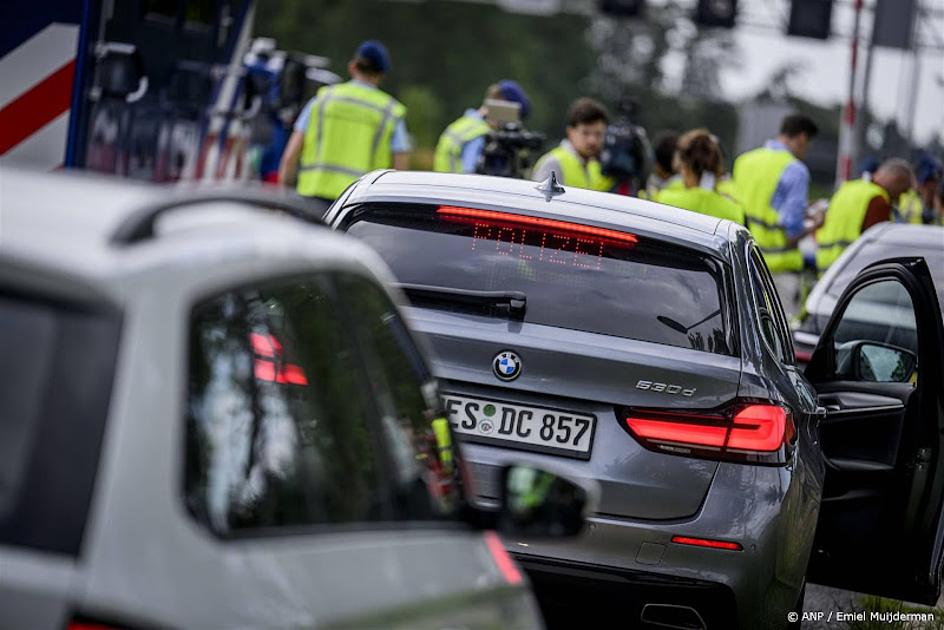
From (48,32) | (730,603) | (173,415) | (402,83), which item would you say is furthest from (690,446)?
(402,83)

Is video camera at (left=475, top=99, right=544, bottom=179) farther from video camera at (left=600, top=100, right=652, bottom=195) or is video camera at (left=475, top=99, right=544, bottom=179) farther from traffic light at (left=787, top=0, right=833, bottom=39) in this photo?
traffic light at (left=787, top=0, right=833, bottom=39)

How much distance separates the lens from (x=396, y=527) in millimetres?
3078

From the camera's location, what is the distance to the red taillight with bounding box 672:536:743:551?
5.72 metres

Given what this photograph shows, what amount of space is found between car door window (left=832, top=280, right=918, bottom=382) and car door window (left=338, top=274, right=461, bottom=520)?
12.8ft

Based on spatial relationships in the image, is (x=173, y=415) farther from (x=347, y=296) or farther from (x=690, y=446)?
(x=690, y=446)

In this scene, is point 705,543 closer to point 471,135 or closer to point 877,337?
point 877,337

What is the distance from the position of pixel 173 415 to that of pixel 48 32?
6.83 meters

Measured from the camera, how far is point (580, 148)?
1300 centimetres

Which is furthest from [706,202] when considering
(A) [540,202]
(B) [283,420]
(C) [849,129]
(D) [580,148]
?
(C) [849,129]

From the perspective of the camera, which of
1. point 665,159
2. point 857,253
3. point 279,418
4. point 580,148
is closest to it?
point 279,418

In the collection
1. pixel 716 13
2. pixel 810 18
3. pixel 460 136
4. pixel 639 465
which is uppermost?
pixel 810 18

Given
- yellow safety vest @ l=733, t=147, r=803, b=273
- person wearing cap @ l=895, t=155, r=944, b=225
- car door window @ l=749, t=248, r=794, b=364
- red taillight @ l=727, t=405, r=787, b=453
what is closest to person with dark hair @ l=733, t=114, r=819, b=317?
yellow safety vest @ l=733, t=147, r=803, b=273

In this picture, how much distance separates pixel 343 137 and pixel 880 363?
5.76 metres

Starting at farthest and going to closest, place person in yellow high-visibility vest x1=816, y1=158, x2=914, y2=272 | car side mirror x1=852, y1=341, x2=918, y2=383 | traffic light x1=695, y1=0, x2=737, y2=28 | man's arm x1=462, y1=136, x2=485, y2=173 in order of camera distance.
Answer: traffic light x1=695, y1=0, x2=737, y2=28
person in yellow high-visibility vest x1=816, y1=158, x2=914, y2=272
man's arm x1=462, y1=136, x2=485, y2=173
car side mirror x1=852, y1=341, x2=918, y2=383
